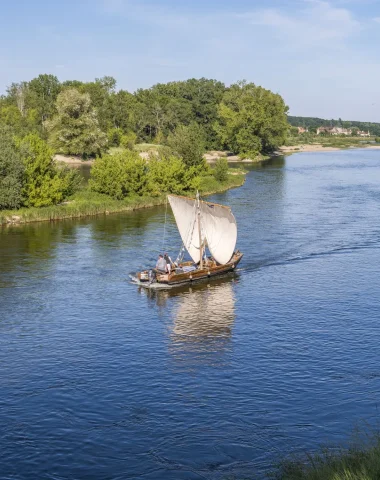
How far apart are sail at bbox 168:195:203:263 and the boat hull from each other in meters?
2.11

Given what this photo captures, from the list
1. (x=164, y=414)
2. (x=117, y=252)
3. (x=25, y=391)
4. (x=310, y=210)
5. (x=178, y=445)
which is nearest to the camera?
(x=178, y=445)

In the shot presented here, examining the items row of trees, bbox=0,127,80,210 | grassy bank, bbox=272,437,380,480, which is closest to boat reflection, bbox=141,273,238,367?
grassy bank, bbox=272,437,380,480

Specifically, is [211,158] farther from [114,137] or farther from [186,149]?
[186,149]

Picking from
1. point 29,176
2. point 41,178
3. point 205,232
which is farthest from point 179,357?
point 41,178

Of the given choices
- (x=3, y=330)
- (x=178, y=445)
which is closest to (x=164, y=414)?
(x=178, y=445)

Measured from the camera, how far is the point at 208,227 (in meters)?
62.7

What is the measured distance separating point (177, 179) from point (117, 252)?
40.5 meters

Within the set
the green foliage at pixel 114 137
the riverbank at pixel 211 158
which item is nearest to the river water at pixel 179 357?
the riverbank at pixel 211 158

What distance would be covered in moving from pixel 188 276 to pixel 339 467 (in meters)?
34.7

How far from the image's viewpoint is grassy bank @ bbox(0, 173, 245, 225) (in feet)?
279

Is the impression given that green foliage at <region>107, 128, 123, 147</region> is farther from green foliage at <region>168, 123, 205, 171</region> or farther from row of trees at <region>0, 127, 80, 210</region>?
row of trees at <region>0, 127, 80, 210</region>

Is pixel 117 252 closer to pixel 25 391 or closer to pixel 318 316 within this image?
pixel 318 316

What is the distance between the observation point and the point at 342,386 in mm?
37438

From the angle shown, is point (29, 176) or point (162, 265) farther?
point (29, 176)
